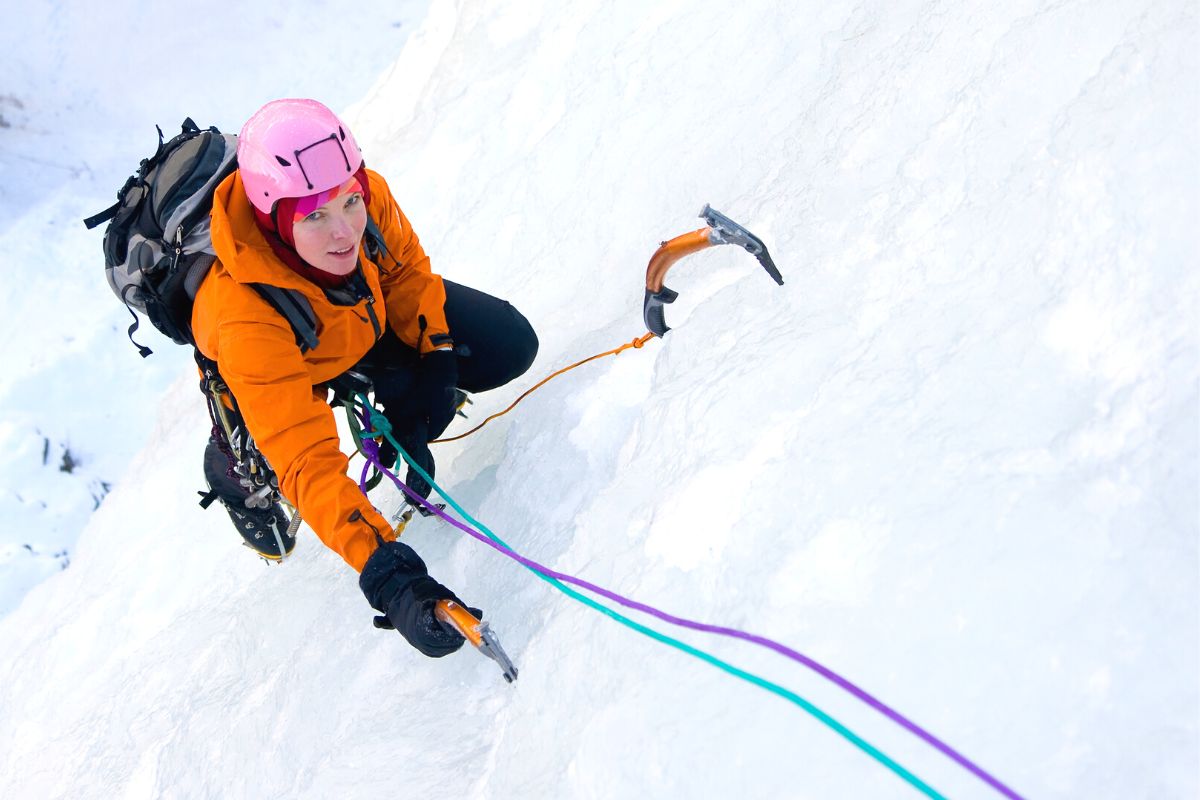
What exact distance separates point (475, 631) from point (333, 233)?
3.01 ft

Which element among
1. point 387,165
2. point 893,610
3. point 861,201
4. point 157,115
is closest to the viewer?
point 893,610

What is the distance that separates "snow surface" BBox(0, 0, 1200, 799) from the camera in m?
1.24

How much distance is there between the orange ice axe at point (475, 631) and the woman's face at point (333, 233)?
806mm

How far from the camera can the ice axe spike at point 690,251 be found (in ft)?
6.82

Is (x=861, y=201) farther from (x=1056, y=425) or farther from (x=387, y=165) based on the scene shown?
(x=387, y=165)

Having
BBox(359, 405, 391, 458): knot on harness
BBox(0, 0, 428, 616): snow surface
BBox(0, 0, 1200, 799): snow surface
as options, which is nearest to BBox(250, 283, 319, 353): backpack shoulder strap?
BBox(359, 405, 391, 458): knot on harness

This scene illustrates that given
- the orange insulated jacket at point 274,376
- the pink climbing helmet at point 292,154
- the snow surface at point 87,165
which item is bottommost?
the snow surface at point 87,165

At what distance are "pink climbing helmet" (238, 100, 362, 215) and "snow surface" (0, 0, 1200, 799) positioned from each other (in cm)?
81

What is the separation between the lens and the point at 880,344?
5.60ft

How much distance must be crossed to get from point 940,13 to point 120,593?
134 inches

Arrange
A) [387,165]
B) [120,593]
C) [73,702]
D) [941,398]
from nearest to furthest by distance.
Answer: [941,398]
[73,702]
[120,593]
[387,165]

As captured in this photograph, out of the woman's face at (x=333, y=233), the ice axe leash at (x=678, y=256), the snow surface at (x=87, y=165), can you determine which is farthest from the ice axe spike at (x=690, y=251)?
the snow surface at (x=87, y=165)

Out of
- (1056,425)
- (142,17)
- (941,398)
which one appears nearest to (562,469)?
(941,398)

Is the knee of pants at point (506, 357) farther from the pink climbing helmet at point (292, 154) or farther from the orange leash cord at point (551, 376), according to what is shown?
the pink climbing helmet at point (292, 154)
